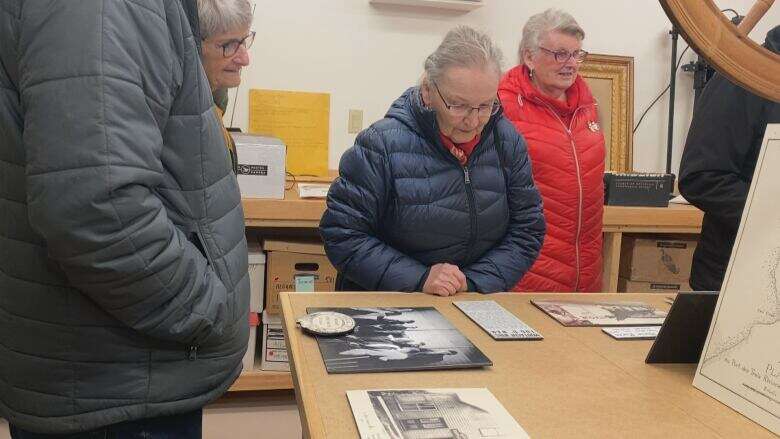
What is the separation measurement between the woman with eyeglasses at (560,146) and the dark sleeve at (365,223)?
626 millimetres

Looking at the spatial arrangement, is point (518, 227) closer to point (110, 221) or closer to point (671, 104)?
point (110, 221)

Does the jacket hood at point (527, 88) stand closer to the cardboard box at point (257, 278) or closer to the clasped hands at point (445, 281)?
the clasped hands at point (445, 281)

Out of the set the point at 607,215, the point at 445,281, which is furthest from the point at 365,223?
the point at 607,215

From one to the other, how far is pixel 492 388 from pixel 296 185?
1.94 m

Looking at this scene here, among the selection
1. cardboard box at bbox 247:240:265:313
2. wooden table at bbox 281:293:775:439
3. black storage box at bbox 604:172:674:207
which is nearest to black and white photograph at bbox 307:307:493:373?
wooden table at bbox 281:293:775:439

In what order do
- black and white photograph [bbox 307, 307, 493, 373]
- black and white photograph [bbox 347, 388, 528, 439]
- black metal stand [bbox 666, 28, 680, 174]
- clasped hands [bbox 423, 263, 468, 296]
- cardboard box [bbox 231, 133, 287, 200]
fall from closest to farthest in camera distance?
black and white photograph [bbox 347, 388, 528, 439], black and white photograph [bbox 307, 307, 493, 373], clasped hands [bbox 423, 263, 468, 296], cardboard box [bbox 231, 133, 287, 200], black metal stand [bbox 666, 28, 680, 174]

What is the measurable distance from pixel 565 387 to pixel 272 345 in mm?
1772

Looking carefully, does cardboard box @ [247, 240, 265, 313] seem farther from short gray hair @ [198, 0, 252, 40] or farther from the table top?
short gray hair @ [198, 0, 252, 40]

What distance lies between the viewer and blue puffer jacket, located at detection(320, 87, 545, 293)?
1.54 metres

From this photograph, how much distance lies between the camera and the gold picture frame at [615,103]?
3176 millimetres

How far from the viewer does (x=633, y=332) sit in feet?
4.11

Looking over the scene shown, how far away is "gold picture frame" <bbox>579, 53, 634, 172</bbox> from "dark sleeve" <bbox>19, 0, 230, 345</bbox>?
262 cm

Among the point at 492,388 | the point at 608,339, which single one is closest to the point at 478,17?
the point at 608,339

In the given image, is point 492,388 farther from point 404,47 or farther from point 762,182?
point 404,47
